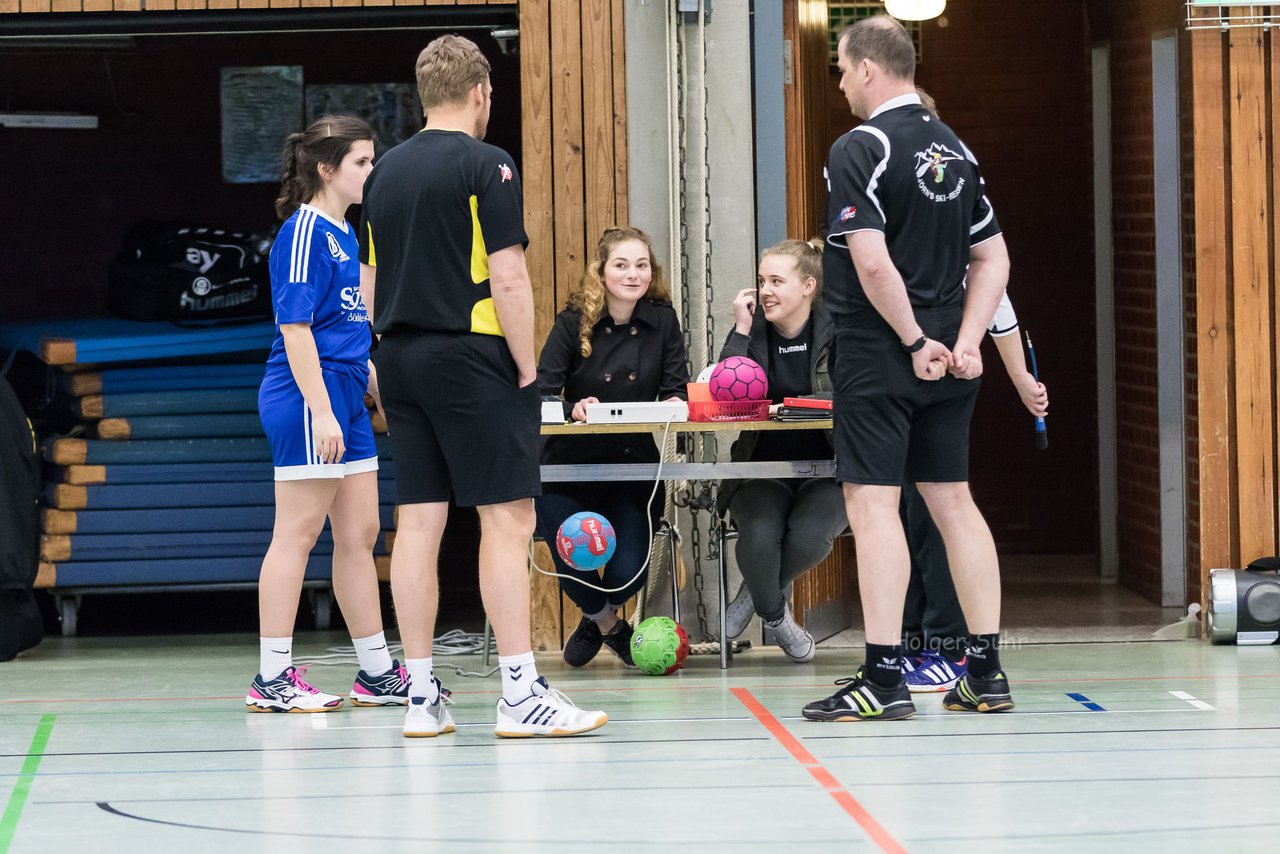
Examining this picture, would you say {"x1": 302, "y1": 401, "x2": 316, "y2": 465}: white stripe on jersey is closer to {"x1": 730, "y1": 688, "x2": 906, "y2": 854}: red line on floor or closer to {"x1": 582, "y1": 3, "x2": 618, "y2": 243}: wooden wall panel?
{"x1": 730, "y1": 688, "x2": 906, "y2": 854}: red line on floor

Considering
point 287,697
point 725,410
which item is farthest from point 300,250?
point 725,410

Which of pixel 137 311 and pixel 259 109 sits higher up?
pixel 259 109

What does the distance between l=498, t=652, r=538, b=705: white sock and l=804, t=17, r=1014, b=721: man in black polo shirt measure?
33.6 inches

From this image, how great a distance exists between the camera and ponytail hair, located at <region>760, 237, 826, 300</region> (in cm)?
617

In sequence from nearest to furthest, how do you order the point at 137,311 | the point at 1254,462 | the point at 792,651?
the point at 792,651, the point at 1254,462, the point at 137,311

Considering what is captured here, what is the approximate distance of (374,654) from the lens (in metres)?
5.78

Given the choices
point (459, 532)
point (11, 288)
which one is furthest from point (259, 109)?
point (459, 532)

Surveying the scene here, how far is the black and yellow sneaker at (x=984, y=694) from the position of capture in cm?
536

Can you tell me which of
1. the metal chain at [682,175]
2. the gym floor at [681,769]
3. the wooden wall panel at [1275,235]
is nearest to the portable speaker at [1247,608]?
the gym floor at [681,769]

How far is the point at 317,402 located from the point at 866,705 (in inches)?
73.2

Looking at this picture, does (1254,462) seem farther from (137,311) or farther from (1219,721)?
(137,311)

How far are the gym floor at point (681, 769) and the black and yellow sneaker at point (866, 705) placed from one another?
0.13 ft

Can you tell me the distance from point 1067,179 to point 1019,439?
4.70 ft

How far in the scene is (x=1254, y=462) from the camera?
6.80m
